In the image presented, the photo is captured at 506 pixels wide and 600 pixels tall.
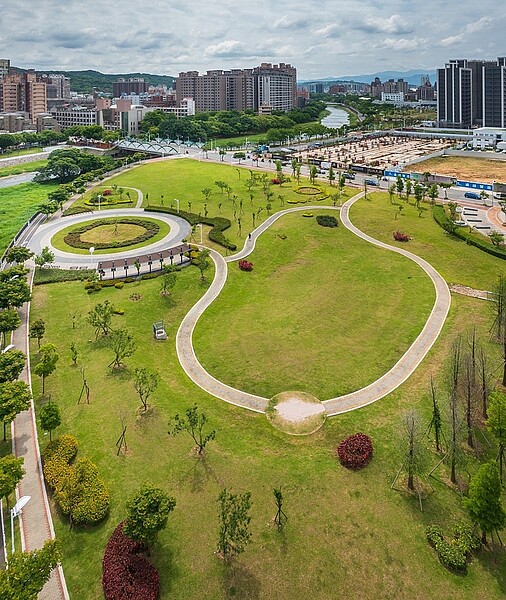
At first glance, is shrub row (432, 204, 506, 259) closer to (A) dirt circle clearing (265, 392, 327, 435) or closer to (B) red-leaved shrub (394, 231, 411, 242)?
(B) red-leaved shrub (394, 231, 411, 242)

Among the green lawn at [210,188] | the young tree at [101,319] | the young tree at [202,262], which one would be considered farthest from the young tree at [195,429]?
the green lawn at [210,188]

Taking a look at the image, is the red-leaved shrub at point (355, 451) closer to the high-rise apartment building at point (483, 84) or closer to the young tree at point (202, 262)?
the young tree at point (202, 262)

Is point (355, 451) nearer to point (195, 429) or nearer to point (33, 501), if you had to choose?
point (195, 429)

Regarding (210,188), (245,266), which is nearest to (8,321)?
(245,266)

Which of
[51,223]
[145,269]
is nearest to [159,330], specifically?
[145,269]

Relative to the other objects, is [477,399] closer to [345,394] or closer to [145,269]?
[345,394]
